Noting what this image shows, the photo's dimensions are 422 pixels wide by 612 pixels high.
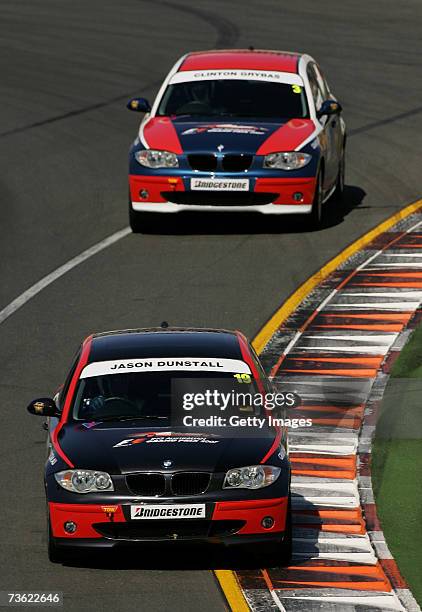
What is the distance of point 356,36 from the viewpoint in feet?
120

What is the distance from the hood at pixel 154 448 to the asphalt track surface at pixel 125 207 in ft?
2.47

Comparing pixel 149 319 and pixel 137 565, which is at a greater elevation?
pixel 137 565

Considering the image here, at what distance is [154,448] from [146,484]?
1.02ft

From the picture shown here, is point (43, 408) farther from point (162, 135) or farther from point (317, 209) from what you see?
point (317, 209)

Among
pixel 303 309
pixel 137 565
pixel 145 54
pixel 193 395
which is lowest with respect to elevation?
pixel 145 54

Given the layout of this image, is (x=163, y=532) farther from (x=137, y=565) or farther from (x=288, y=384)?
(x=288, y=384)

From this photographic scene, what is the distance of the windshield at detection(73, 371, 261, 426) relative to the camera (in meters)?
12.5

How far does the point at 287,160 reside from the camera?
20781 millimetres

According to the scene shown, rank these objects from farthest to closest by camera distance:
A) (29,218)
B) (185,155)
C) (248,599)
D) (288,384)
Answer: (29,218) < (185,155) < (288,384) < (248,599)

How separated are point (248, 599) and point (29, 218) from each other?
39.5ft

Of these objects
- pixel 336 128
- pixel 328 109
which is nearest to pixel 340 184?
pixel 336 128

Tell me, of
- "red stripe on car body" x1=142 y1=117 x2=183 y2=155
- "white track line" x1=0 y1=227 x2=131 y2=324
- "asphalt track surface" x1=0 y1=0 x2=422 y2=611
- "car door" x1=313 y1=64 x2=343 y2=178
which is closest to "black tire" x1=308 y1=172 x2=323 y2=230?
"asphalt track surface" x1=0 y1=0 x2=422 y2=611

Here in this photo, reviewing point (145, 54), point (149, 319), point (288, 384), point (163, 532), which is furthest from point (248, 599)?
point (145, 54)

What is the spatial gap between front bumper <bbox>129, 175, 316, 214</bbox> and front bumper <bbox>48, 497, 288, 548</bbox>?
9.33 meters
